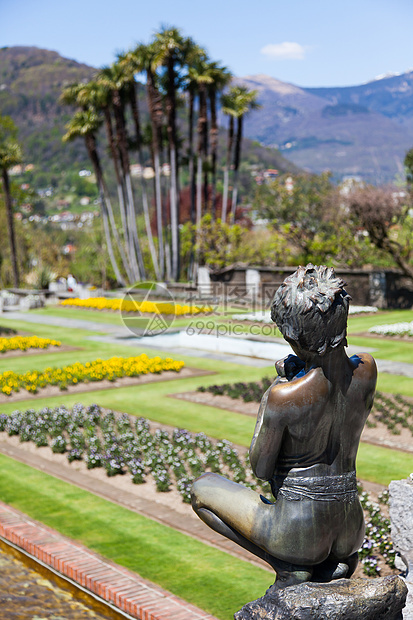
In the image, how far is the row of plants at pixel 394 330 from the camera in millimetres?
18969

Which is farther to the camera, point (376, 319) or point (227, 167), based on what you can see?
point (227, 167)

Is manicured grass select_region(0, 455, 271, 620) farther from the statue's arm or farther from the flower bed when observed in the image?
the flower bed

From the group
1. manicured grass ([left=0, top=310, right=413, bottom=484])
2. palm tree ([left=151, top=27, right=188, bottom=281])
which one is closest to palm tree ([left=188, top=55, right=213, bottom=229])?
palm tree ([left=151, top=27, right=188, bottom=281])

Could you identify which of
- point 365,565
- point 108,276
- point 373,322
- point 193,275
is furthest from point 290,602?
point 108,276

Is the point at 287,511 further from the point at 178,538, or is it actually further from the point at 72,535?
the point at 72,535

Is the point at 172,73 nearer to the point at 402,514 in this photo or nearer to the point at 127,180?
the point at 127,180

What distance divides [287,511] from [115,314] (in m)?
23.3

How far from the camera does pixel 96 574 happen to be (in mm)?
5613

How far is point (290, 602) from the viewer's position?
3.30 meters

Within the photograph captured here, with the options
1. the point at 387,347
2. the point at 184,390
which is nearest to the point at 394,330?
the point at 387,347

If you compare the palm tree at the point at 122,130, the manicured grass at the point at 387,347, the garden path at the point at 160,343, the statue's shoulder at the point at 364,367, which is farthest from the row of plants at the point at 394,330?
the palm tree at the point at 122,130

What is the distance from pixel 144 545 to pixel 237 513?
3.00m

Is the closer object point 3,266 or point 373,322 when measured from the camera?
point 373,322

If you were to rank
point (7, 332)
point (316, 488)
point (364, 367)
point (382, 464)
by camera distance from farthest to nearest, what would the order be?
point (7, 332), point (382, 464), point (364, 367), point (316, 488)
